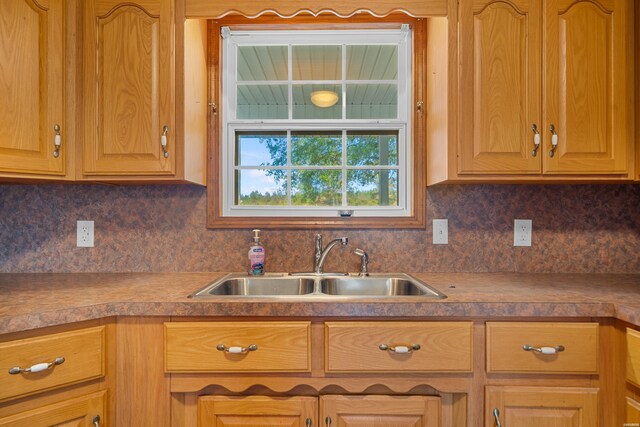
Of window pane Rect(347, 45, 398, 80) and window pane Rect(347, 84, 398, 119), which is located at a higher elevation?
window pane Rect(347, 45, 398, 80)

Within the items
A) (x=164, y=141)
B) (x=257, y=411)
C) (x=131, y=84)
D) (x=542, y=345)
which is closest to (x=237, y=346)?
(x=257, y=411)

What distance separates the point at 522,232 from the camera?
173cm

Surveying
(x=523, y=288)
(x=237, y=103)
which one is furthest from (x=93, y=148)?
(x=523, y=288)

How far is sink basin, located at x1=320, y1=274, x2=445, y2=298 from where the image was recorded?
161 cm

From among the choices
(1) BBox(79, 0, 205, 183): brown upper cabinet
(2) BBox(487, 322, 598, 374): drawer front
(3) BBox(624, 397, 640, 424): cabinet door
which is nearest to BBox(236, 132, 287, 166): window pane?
(1) BBox(79, 0, 205, 183): brown upper cabinet

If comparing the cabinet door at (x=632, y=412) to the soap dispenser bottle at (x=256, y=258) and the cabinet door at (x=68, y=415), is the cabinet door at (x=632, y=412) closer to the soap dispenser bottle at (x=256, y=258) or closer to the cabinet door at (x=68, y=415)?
the soap dispenser bottle at (x=256, y=258)

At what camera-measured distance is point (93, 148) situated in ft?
4.66

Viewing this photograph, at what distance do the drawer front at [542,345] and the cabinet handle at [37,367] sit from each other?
1.31 meters

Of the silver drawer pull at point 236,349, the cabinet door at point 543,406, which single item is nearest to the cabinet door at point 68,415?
the silver drawer pull at point 236,349

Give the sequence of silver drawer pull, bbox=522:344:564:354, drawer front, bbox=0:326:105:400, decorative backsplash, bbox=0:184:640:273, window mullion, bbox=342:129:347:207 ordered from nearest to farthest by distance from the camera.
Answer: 1. drawer front, bbox=0:326:105:400
2. silver drawer pull, bbox=522:344:564:354
3. decorative backsplash, bbox=0:184:640:273
4. window mullion, bbox=342:129:347:207

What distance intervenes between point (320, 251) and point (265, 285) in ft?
0.99

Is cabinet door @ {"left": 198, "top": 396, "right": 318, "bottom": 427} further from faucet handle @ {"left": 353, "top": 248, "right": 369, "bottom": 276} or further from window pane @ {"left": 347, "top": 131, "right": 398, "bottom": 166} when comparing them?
window pane @ {"left": 347, "top": 131, "right": 398, "bottom": 166}

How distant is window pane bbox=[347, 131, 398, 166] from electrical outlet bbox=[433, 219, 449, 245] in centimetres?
38

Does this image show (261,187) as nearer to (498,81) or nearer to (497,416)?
(498,81)
